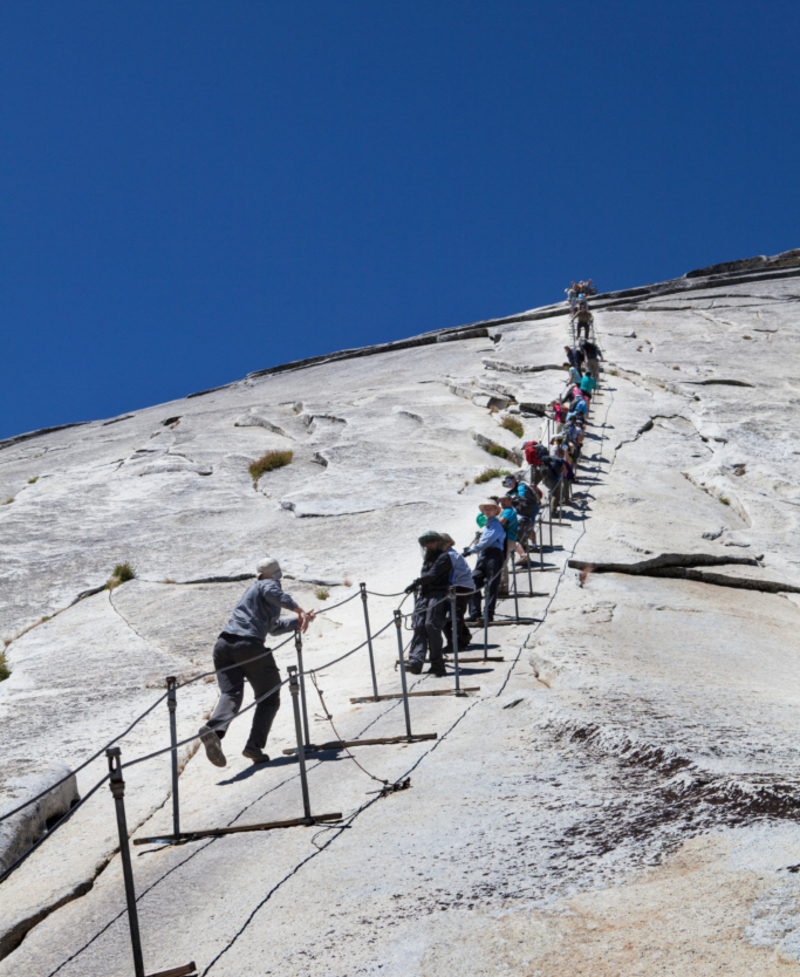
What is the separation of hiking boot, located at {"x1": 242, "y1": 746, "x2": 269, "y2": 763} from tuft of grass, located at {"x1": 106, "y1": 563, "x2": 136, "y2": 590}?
708 centimetres

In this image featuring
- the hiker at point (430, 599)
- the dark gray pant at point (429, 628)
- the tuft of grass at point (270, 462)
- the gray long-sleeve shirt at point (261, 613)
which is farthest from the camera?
the tuft of grass at point (270, 462)

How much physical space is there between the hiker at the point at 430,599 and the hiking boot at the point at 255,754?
2525 millimetres

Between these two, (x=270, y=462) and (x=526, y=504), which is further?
(x=270, y=462)

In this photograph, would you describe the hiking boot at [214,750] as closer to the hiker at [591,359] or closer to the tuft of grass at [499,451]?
the tuft of grass at [499,451]

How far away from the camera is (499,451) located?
21641mm

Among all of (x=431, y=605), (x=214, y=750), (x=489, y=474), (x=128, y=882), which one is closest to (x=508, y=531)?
(x=431, y=605)

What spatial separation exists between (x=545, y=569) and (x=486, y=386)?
49.2 ft

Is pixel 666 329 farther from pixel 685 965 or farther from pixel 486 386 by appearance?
pixel 685 965

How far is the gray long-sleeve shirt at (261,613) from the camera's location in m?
8.37

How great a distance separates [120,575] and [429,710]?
25.3 ft

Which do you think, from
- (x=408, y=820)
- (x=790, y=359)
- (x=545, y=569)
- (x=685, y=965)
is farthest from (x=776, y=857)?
(x=790, y=359)

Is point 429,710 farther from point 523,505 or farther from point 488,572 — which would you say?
point 523,505

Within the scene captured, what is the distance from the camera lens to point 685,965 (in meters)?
3.65

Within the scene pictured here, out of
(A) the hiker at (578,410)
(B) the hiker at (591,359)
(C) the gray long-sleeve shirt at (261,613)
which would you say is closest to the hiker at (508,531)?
(C) the gray long-sleeve shirt at (261,613)
